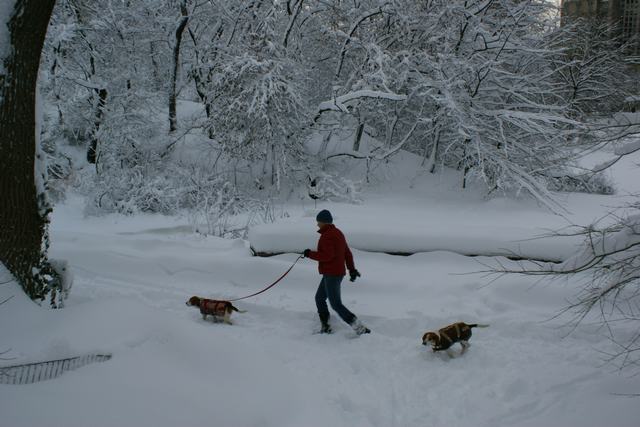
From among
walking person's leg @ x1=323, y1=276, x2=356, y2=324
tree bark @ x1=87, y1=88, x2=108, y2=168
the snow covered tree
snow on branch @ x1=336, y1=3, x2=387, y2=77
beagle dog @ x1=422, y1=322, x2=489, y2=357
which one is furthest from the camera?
the snow covered tree

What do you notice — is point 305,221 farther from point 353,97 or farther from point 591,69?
point 591,69

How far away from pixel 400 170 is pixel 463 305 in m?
11.9

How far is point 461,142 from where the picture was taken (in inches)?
603

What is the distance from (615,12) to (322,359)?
99.9 ft

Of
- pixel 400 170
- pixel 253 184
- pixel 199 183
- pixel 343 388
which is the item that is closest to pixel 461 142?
pixel 400 170

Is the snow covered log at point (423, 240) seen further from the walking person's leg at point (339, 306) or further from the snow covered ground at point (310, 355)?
the walking person's leg at point (339, 306)

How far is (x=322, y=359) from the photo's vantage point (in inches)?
206

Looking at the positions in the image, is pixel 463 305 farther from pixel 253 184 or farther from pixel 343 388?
pixel 253 184

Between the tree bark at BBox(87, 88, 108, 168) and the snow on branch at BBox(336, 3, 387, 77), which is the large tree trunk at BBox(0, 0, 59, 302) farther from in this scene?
the tree bark at BBox(87, 88, 108, 168)

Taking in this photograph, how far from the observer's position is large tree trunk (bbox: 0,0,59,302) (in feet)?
15.7

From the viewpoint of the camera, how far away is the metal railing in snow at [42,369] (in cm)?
366

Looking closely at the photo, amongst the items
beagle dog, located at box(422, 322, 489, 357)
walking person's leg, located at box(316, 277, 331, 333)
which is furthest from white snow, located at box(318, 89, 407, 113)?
beagle dog, located at box(422, 322, 489, 357)

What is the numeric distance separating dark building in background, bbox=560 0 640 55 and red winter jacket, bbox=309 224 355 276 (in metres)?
22.5

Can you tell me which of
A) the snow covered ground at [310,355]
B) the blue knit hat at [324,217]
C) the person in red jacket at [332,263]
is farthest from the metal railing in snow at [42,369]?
the blue knit hat at [324,217]
